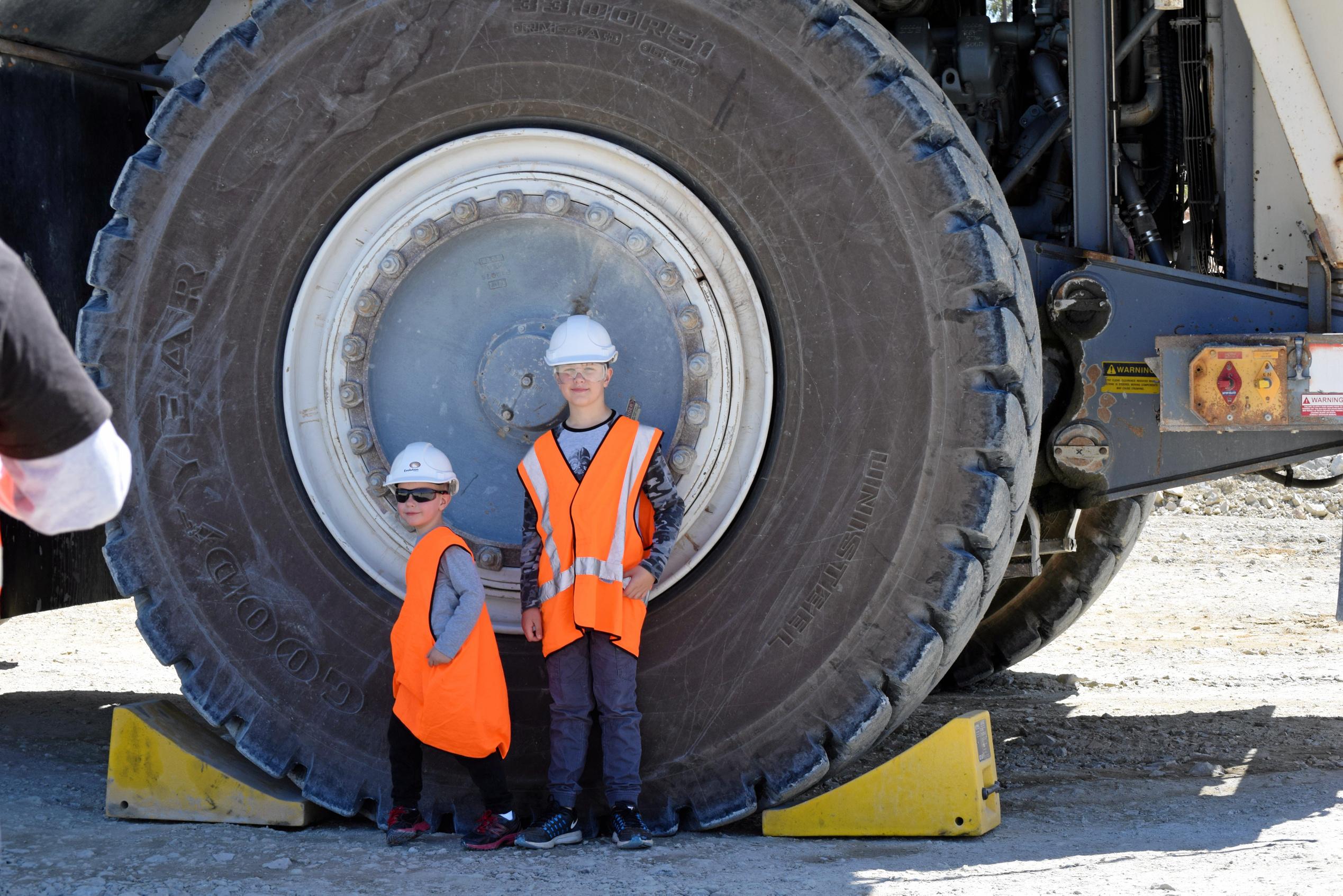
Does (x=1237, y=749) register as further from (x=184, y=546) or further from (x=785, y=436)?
(x=184, y=546)

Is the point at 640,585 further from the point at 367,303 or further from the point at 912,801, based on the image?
the point at 367,303

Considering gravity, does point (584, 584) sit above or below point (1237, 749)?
above

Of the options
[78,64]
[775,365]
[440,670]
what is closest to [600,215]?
[775,365]

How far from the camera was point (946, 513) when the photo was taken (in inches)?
136

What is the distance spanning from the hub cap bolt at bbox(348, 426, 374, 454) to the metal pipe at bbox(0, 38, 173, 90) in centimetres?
147

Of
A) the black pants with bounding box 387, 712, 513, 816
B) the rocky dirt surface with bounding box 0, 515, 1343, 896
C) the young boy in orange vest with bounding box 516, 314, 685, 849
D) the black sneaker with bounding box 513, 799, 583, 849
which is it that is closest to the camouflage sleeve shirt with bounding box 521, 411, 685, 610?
the young boy in orange vest with bounding box 516, 314, 685, 849

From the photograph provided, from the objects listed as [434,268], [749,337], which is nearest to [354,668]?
[434,268]

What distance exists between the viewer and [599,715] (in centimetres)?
370

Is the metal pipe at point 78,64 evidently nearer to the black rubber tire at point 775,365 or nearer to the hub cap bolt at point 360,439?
the black rubber tire at point 775,365

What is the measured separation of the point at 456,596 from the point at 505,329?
71 centimetres

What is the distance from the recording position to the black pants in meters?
3.68

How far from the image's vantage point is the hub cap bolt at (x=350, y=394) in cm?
372

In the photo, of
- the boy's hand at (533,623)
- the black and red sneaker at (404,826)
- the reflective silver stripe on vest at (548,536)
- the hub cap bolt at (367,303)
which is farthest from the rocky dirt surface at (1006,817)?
the hub cap bolt at (367,303)

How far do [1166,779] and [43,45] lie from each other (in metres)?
3.98
